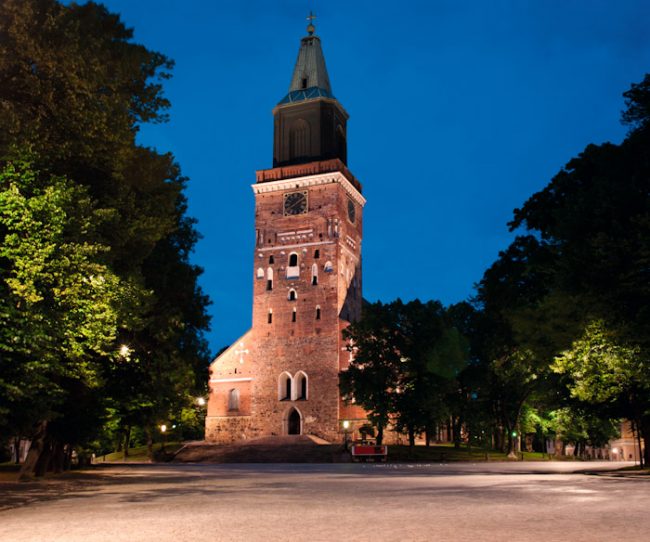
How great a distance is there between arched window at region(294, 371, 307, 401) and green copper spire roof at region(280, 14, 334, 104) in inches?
987

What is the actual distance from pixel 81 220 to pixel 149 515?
23.4 feet

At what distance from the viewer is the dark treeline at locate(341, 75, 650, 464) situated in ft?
75.4

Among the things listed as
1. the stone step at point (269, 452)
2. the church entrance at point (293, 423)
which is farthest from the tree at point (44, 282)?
the church entrance at point (293, 423)

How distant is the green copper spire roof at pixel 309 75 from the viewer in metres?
67.7

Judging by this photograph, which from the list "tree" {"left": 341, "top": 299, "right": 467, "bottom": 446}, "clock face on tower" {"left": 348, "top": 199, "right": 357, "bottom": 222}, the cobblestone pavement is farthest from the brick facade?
the cobblestone pavement

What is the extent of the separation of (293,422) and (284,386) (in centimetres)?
325

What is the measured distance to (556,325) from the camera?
2730cm

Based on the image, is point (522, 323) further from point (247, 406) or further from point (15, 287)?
point (247, 406)

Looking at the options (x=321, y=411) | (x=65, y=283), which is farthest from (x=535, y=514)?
(x=321, y=411)

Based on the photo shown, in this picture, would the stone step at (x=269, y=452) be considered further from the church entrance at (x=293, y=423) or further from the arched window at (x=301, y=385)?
the arched window at (x=301, y=385)

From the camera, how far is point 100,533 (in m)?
9.69

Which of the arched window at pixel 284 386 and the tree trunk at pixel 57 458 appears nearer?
the tree trunk at pixel 57 458

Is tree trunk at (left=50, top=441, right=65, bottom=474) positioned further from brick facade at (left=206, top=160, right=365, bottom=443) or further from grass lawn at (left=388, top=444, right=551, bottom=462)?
brick facade at (left=206, top=160, right=365, bottom=443)

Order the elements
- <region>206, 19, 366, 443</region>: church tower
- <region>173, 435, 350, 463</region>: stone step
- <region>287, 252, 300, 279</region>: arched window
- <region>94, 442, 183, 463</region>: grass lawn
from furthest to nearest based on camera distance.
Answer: <region>287, 252, 300, 279</region>: arched window
<region>206, 19, 366, 443</region>: church tower
<region>94, 442, 183, 463</region>: grass lawn
<region>173, 435, 350, 463</region>: stone step
